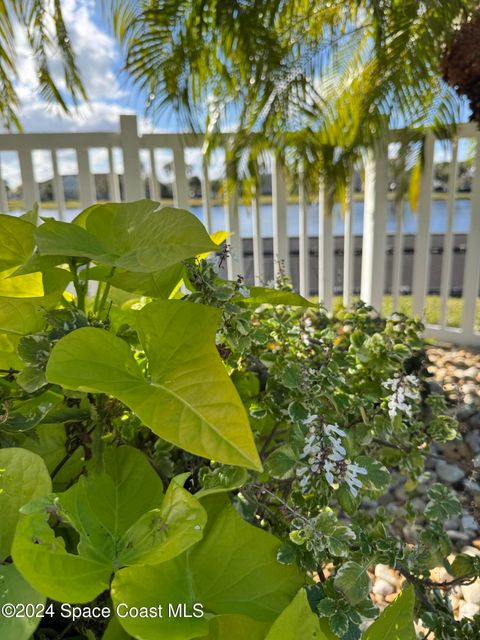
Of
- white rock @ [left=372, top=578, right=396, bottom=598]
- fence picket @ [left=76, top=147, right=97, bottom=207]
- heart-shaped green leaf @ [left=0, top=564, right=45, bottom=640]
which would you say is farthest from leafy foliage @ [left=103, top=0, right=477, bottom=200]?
heart-shaped green leaf @ [left=0, top=564, right=45, bottom=640]

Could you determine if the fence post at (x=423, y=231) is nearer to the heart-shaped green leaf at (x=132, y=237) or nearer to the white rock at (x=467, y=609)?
the white rock at (x=467, y=609)

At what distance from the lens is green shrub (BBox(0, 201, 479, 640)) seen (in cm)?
37

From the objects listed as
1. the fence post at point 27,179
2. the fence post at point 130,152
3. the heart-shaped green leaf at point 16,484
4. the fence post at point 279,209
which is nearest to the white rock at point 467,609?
the heart-shaped green leaf at point 16,484

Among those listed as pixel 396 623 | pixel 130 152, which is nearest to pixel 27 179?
pixel 130 152

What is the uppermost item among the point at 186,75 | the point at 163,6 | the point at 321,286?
the point at 163,6

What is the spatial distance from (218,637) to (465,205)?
335 centimetres

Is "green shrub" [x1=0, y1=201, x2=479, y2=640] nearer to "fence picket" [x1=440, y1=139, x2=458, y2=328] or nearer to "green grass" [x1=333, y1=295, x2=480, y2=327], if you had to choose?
"fence picket" [x1=440, y1=139, x2=458, y2=328]

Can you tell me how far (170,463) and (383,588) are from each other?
91 cm

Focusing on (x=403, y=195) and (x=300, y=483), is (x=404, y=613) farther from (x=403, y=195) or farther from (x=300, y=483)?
(x=403, y=195)

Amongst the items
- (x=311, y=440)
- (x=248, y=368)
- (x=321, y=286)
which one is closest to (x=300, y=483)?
(x=311, y=440)

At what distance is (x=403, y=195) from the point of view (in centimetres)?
309

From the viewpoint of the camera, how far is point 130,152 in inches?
103

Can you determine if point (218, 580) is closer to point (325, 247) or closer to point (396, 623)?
point (396, 623)

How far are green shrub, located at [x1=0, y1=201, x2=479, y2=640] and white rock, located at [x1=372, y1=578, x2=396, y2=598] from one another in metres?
0.66
